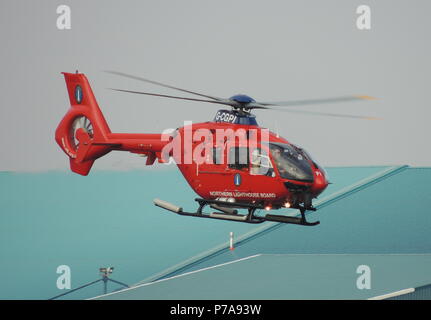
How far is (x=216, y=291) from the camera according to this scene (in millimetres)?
41750

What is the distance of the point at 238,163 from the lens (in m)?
23.1

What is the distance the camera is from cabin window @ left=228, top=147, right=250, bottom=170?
75.4 ft

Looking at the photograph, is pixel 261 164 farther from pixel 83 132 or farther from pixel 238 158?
pixel 83 132

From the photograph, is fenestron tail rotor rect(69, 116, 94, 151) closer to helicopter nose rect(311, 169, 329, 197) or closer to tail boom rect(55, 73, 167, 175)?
tail boom rect(55, 73, 167, 175)

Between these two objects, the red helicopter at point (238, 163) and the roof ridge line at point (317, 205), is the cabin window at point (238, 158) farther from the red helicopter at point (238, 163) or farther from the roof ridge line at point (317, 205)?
the roof ridge line at point (317, 205)

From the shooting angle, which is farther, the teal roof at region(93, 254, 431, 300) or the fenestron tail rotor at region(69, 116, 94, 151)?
the teal roof at region(93, 254, 431, 300)

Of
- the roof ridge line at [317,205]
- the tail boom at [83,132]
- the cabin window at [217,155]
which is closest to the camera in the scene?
the cabin window at [217,155]

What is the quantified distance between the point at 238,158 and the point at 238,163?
6.1 inches

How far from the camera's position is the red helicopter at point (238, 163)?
22.6m

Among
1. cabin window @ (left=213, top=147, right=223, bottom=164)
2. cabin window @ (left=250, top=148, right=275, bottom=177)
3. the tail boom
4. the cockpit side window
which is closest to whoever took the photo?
the cockpit side window

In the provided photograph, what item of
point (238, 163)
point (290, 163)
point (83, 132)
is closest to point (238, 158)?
point (238, 163)

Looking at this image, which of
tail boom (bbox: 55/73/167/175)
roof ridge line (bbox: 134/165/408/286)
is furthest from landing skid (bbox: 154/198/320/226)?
roof ridge line (bbox: 134/165/408/286)

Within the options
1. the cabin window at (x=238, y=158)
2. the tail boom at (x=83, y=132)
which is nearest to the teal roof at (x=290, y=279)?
the tail boom at (x=83, y=132)

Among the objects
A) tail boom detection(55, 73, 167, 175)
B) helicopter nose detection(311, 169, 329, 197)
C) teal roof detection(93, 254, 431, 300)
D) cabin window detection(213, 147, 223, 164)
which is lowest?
teal roof detection(93, 254, 431, 300)
